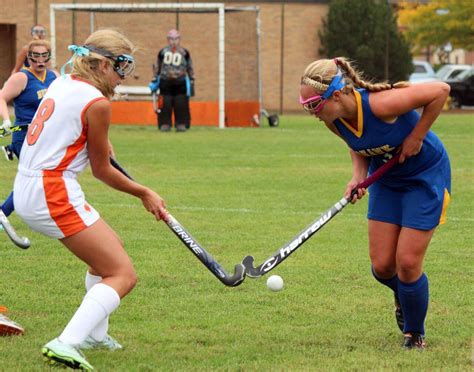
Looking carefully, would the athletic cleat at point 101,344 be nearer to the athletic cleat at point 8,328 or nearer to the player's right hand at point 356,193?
the athletic cleat at point 8,328

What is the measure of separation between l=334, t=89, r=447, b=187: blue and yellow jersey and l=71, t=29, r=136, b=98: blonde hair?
1.28 m

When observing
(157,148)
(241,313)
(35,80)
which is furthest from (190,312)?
(157,148)

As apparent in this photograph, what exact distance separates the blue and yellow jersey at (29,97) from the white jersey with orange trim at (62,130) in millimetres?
5284

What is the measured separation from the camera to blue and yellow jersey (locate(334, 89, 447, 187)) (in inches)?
216

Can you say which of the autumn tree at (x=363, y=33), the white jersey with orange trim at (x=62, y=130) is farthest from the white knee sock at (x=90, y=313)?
the autumn tree at (x=363, y=33)

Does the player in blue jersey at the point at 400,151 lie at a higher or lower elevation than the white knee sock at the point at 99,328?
higher

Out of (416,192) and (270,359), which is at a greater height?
(416,192)

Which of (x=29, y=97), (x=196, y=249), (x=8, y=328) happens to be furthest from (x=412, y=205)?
(x=29, y=97)

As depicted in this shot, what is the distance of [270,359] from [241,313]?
1.11 meters

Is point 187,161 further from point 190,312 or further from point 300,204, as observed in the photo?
point 190,312

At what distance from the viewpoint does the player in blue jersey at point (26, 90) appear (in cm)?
1006

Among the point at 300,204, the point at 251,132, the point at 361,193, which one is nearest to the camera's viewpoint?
the point at 361,193

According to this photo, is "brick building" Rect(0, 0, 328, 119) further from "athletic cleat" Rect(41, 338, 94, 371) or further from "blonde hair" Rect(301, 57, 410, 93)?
"athletic cleat" Rect(41, 338, 94, 371)

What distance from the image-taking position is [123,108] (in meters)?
27.3
